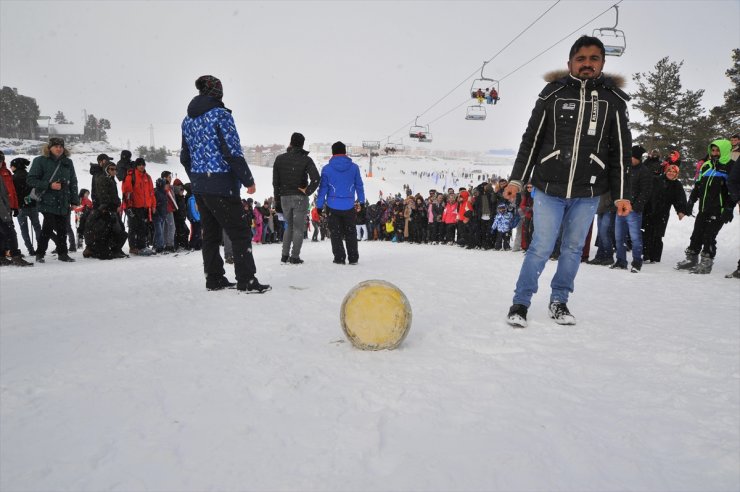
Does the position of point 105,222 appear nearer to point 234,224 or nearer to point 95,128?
point 234,224

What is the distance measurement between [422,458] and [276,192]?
5.24 m

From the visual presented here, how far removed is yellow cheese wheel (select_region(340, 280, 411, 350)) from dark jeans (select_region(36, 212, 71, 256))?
6.34 metres

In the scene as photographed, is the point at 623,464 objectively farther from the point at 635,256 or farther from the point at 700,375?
the point at 635,256

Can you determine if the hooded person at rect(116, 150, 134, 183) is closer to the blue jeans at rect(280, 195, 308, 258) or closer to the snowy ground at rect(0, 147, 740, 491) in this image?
the blue jeans at rect(280, 195, 308, 258)

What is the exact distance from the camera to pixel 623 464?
152 centimetres

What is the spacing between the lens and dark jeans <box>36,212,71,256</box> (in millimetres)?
6547

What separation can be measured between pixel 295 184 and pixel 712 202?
6158mm

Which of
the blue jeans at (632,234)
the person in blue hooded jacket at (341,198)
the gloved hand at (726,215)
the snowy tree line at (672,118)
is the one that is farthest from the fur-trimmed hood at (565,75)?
the snowy tree line at (672,118)

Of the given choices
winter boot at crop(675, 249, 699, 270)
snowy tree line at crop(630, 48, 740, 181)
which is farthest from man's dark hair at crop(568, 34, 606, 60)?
snowy tree line at crop(630, 48, 740, 181)

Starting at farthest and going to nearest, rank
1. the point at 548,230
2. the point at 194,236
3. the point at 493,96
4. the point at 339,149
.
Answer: the point at 493,96 → the point at 194,236 → the point at 339,149 → the point at 548,230

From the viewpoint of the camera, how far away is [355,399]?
1948 mm

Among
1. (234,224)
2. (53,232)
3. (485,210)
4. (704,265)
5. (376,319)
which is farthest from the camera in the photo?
(485,210)

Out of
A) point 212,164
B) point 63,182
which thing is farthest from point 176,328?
point 63,182

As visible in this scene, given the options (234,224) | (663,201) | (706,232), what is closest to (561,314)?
(234,224)
